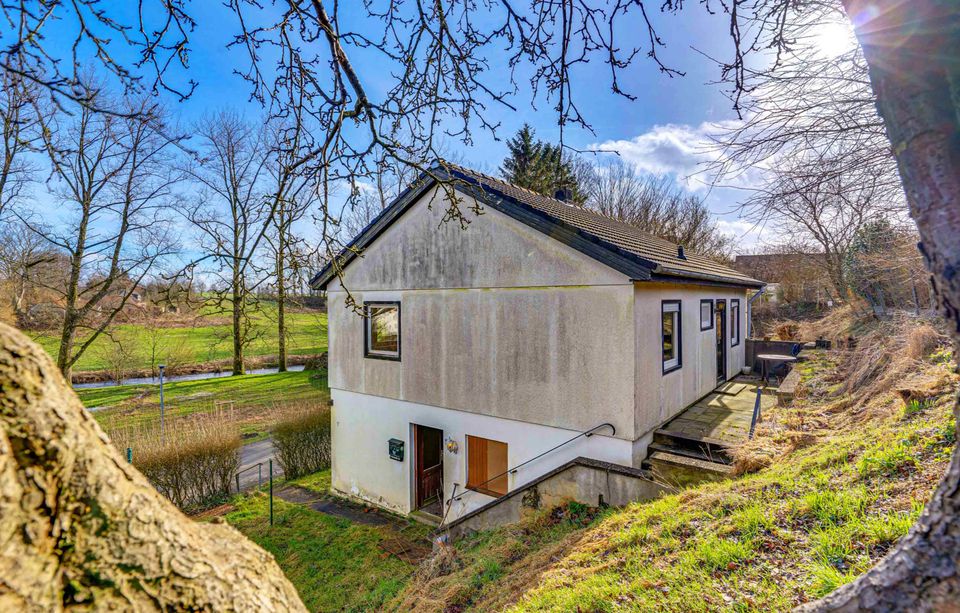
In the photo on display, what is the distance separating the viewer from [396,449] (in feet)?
31.2

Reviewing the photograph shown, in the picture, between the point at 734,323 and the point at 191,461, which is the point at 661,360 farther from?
the point at 191,461

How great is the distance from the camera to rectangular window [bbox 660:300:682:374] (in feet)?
25.4

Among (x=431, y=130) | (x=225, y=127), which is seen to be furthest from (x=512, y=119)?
(x=225, y=127)

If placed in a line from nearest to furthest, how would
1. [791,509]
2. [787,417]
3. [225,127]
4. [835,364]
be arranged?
[791,509], [787,417], [835,364], [225,127]

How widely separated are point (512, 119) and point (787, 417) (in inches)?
278

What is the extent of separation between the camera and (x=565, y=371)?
288 inches

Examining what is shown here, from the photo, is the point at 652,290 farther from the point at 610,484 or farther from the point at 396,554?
the point at 396,554

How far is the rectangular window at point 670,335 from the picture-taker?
25.4 feet

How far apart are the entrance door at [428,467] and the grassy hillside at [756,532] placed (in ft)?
8.74

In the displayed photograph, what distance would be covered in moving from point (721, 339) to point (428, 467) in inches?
322

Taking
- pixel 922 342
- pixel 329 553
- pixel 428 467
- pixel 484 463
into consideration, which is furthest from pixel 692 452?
pixel 329 553

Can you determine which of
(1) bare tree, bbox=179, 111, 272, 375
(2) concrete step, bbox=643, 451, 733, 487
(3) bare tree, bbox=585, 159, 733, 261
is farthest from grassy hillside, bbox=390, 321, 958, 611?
(3) bare tree, bbox=585, 159, 733, 261

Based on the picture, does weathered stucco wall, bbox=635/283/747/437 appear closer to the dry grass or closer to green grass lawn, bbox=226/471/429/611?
the dry grass

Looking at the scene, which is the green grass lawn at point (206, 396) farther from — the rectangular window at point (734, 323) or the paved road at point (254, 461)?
the rectangular window at point (734, 323)
